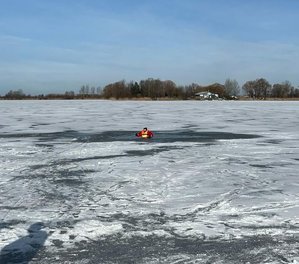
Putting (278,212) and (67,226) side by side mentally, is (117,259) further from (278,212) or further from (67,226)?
(278,212)

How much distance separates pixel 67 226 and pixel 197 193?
196 cm

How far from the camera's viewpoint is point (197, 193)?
17.9 ft

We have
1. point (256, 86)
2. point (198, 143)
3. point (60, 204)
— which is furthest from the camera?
point (256, 86)

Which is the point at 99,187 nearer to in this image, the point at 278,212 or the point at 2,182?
the point at 2,182

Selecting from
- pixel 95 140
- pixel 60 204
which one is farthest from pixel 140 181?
pixel 95 140

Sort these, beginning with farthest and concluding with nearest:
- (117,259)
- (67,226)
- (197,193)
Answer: (197,193)
(67,226)
(117,259)

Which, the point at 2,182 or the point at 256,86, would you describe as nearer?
the point at 2,182

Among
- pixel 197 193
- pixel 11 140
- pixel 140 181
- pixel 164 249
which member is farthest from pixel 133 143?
pixel 164 249

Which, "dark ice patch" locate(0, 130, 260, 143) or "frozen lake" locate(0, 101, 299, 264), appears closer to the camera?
"frozen lake" locate(0, 101, 299, 264)

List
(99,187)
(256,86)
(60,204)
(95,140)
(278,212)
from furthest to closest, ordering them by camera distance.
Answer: (256,86) < (95,140) < (99,187) < (60,204) < (278,212)

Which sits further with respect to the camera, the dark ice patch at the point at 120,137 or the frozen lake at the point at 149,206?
the dark ice patch at the point at 120,137

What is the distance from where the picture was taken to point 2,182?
6051 mm

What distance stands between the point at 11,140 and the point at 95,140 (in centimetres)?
220

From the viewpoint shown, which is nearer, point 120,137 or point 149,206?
point 149,206
